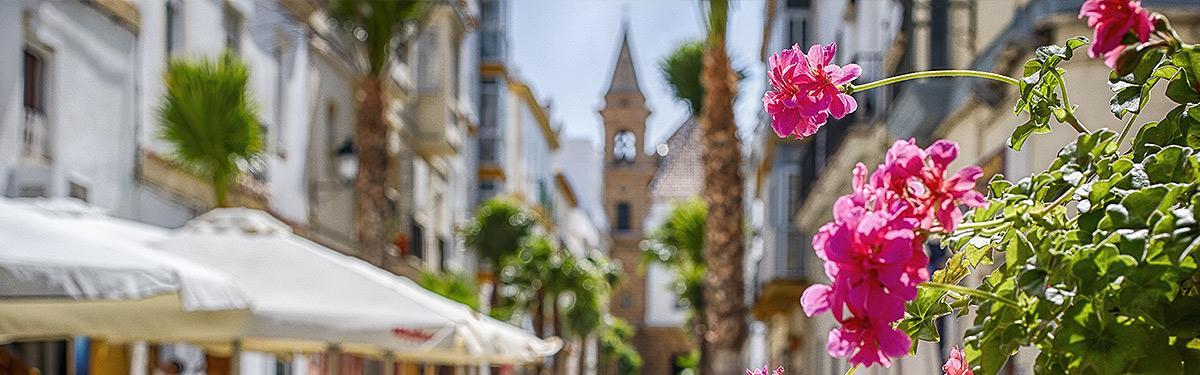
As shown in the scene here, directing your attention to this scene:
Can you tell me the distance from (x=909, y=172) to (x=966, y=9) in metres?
9.49

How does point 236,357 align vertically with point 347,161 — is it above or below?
below

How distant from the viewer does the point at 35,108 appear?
42.1ft

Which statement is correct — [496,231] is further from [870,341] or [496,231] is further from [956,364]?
[870,341]

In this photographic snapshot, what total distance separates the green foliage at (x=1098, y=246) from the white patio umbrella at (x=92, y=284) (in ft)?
13.1

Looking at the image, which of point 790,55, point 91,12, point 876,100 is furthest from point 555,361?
point 790,55

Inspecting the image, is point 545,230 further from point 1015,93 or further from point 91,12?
point 1015,93

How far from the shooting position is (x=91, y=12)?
13.9m

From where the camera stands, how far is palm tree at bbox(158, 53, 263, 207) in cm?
1494

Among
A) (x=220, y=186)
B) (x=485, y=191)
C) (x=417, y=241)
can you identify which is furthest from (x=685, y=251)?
(x=220, y=186)

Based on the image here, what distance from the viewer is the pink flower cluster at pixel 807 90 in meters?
2.33

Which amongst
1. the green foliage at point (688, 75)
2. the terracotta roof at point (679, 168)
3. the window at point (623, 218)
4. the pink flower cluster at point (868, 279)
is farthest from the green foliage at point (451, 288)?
the window at point (623, 218)

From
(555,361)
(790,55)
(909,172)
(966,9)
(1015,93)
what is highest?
(966,9)

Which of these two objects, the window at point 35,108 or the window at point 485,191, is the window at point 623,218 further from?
the window at point 35,108

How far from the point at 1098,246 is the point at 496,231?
36.9 metres
